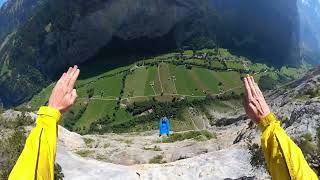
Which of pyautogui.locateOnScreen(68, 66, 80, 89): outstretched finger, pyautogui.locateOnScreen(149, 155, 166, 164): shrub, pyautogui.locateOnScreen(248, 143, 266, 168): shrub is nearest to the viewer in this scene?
pyautogui.locateOnScreen(68, 66, 80, 89): outstretched finger

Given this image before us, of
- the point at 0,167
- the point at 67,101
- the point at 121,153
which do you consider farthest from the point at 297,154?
the point at 121,153

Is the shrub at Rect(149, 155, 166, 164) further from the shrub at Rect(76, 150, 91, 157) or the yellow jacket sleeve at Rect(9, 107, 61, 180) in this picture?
the yellow jacket sleeve at Rect(9, 107, 61, 180)

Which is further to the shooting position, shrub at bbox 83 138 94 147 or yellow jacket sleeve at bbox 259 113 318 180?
shrub at bbox 83 138 94 147

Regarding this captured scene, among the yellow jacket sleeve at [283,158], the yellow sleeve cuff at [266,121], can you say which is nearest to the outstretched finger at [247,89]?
the yellow sleeve cuff at [266,121]

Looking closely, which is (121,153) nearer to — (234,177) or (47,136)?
(234,177)

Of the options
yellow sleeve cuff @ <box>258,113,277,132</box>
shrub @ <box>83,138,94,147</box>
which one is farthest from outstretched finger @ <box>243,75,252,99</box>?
shrub @ <box>83,138,94,147</box>

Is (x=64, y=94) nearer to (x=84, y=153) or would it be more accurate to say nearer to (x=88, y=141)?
(x=84, y=153)

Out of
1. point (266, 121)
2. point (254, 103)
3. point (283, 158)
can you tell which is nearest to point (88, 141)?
point (254, 103)

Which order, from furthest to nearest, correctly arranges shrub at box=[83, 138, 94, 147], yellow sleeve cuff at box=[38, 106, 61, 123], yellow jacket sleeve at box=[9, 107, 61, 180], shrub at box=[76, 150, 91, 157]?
shrub at box=[83, 138, 94, 147]
shrub at box=[76, 150, 91, 157]
yellow sleeve cuff at box=[38, 106, 61, 123]
yellow jacket sleeve at box=[9, 107, 61, 180]
